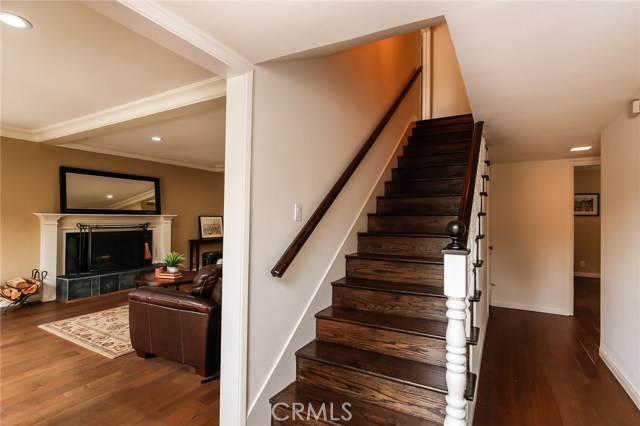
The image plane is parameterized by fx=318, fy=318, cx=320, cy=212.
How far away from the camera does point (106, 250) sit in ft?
17.5

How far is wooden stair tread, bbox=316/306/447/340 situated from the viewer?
76.2 inches

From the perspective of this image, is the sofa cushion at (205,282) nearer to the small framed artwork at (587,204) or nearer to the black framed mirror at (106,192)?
the black framed mirror at (106,192)

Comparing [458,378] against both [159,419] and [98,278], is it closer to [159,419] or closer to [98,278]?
[159,419]

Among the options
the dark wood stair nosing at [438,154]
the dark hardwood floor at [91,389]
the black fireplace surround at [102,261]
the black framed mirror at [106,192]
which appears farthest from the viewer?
the black framed mirror at [106,192]

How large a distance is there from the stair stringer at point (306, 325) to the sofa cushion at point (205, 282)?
87 cm

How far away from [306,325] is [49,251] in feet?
15.1

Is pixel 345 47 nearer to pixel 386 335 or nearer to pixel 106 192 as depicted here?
pixel 386 335

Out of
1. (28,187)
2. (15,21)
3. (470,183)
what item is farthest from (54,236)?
(470,183)

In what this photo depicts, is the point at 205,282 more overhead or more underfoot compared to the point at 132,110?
more underfoot

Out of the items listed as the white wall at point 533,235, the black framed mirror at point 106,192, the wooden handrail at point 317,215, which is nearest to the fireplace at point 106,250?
the black framed mirror at point 106,192

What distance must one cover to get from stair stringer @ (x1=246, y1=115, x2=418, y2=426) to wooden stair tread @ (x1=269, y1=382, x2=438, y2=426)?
0.08m

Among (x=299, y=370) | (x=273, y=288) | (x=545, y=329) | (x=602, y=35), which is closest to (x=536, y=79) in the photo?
(x=602, y=35)

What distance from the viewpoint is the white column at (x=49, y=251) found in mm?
4605

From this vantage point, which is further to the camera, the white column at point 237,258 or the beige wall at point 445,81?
the beige wall at point 445,81
